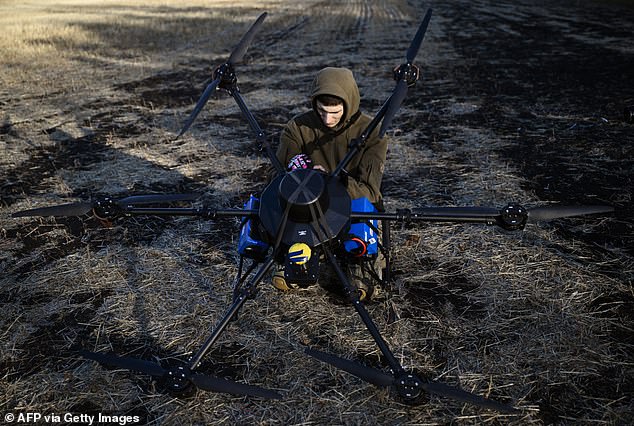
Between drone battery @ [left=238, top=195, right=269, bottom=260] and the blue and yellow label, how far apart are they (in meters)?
0.61

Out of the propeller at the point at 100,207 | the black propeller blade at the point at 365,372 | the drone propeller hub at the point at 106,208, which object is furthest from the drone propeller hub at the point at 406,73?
the drone propeller hub at the point at 106,208

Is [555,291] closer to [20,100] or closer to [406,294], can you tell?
[406,294]

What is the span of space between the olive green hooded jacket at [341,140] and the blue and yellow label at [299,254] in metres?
1.05

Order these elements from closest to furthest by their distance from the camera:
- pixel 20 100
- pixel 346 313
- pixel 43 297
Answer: pixel 346 313 < pixel 43 297 < pixel 20 100

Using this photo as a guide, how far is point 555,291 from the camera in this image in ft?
16.2

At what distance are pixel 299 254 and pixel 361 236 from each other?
79cm

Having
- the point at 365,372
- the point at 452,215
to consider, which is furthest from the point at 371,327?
the point at 452,215

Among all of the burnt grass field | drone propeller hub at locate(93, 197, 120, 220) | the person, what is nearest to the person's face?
the person

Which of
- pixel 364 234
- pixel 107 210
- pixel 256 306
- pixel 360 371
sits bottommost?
pixel 256 306

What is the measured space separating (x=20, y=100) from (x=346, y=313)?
1348 centimetres

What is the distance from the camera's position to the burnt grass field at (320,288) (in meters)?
3.87

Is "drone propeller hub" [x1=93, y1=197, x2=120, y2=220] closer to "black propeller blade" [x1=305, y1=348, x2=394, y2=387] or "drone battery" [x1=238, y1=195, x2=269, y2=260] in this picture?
"drone battery" [x1=238, y1=195, x2=269, y2=260]

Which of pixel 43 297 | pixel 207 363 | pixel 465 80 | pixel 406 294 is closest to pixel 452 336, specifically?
pixel 406 294

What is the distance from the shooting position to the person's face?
4.66m
